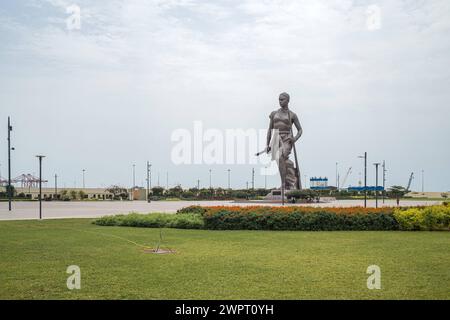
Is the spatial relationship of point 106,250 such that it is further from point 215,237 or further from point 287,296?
point 287,296

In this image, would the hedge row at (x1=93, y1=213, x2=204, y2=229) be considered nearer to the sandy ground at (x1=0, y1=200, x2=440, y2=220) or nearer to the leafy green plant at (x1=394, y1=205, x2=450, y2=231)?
the sandy ground at (x1=0, y1=200, x2=440, y2=220)

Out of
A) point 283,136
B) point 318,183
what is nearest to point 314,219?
point 283,136

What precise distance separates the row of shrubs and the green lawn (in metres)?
1.87

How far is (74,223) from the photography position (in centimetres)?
2214

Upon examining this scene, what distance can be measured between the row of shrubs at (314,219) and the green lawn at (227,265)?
1.87 meters

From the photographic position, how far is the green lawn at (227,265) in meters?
8.27

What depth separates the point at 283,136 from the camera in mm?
47312

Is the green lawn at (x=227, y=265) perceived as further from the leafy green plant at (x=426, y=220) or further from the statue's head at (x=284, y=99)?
the statue's head at (x=284, y=99)

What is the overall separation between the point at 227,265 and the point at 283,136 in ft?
122

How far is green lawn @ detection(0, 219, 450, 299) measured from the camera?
8266mm

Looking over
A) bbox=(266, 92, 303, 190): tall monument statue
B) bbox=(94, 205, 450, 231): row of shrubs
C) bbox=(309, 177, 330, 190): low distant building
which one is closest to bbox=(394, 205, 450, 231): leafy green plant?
bbox=(94, 205, 450, 231): row of shrubs

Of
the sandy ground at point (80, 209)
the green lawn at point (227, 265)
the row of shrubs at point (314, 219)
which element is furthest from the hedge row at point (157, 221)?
the sandy ground at point (80, 209)
